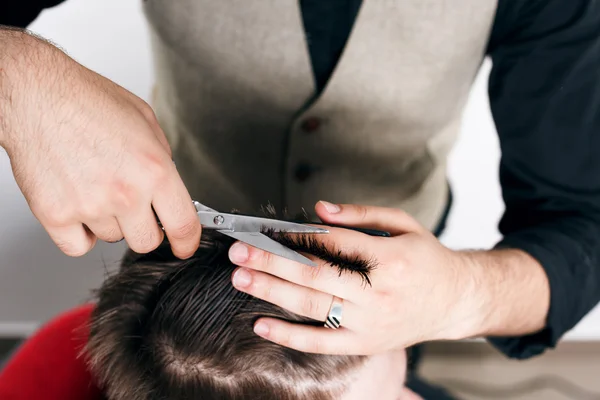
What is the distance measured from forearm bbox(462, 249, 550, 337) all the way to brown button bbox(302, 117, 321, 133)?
310 mm

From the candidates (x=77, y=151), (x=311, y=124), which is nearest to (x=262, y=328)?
(x=77, y=151)

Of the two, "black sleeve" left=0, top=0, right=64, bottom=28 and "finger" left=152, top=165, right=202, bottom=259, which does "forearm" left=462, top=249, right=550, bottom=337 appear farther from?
"black sleeve" left=0, top=0, right=64, bottom=28

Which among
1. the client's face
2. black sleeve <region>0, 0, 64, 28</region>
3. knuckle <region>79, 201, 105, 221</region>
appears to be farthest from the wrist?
black sleeve <region>0, 0, 64, 28</region>

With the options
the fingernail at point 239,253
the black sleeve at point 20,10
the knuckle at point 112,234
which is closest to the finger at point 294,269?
the fingernail at point 239,253

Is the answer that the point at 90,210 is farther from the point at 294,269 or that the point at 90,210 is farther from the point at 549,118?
the point at 549,118

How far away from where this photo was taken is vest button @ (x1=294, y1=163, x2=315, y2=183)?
3.01ft

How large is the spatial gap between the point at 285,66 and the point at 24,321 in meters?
1.13

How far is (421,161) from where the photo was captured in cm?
97

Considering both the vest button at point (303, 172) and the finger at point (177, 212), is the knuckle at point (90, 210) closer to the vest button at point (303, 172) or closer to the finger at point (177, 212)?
the finger at point (177, 212)

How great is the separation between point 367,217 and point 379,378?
0.77 feet

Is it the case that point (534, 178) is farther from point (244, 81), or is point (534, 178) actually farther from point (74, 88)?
point (74, 88)

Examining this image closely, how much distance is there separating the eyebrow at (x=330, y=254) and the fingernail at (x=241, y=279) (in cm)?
5

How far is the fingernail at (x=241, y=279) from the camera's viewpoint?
21.1 inches

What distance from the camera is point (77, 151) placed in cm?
44
